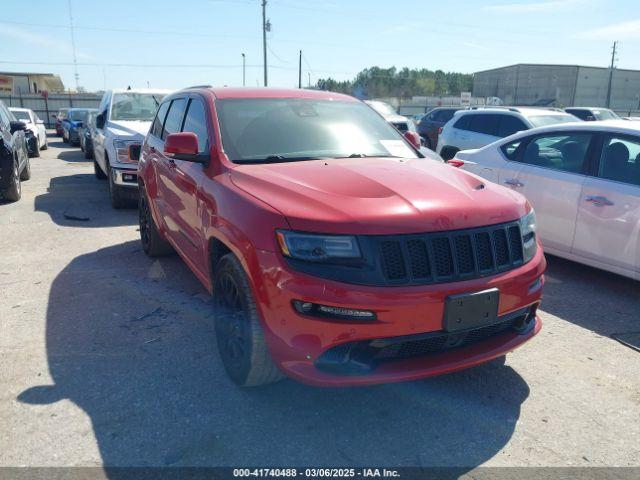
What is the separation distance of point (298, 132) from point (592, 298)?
10.2ft

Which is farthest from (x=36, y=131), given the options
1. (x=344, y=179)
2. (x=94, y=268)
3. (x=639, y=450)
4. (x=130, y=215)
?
(x=639, y=450)

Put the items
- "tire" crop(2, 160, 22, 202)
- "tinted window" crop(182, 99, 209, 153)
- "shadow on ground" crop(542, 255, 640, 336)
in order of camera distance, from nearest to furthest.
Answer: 1. "tinted window" crop(182, 99, 209, 153)
2. "shadow on ground" crop(542, 255, 640, 336)
3. "tire" crop(2, 160, 22, 202)

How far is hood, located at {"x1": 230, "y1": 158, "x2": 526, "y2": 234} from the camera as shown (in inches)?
104

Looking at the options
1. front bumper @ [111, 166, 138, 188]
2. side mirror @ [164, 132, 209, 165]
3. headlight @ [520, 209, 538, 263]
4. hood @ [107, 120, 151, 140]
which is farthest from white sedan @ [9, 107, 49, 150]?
headlight @ [520, 209, 538, 263]

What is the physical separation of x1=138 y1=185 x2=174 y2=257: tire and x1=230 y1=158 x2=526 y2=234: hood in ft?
8.69

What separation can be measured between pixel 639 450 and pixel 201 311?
10.4ft

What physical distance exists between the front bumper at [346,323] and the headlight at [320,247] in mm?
84

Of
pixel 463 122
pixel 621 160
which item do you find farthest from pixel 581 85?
pixel 621 160

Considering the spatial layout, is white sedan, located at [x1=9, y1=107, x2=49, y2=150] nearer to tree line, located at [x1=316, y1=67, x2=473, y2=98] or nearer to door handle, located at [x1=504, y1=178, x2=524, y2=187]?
door handle, located at [x1=504, y1=178, x2=524, y2=187]

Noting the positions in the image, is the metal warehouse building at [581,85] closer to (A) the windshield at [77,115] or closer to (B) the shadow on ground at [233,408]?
(A) the windshield at [77,115]

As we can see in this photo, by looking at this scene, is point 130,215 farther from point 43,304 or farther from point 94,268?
point 43,304

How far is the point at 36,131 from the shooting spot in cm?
1709

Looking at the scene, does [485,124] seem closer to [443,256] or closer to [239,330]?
[443,256]

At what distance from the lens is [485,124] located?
11.1m
